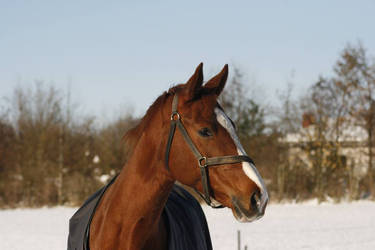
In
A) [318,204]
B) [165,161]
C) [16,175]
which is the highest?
[165,161]

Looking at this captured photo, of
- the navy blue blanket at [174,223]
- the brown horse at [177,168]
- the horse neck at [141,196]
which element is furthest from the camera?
the navy blue blanket at [174,223]

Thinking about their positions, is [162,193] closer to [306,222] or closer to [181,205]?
[181,205]

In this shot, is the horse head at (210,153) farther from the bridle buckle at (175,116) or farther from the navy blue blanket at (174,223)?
the navy blue blanket at (174,223)

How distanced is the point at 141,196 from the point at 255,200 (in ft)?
2.69

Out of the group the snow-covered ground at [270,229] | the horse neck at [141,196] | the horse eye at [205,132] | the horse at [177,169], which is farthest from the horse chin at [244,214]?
the snow-covered ground at [270,229]

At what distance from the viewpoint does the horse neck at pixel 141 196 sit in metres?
3.01

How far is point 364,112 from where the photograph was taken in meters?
24.5

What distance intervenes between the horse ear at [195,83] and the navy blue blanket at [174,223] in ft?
3.67

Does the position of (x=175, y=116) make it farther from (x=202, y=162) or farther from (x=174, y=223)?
(x=174, y=223)

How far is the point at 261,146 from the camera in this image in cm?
2327

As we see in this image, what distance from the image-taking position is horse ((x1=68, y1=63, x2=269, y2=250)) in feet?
8.62

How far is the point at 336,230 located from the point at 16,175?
13222 millimetres

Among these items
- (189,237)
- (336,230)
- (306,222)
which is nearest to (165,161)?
(189,237)

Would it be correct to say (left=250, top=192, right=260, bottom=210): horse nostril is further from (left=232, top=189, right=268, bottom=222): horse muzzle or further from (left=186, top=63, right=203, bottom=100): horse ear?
(left=186, top=63, right=203, bottom=100): horse ear
